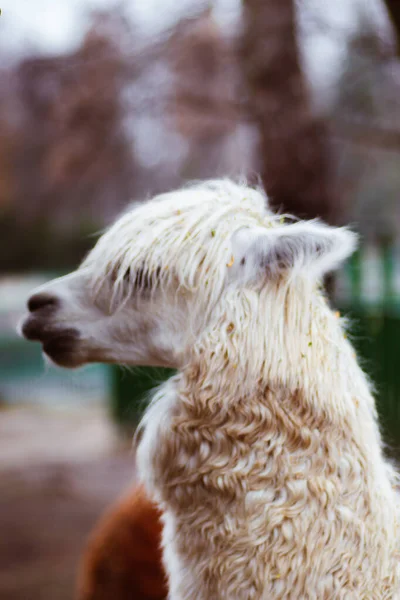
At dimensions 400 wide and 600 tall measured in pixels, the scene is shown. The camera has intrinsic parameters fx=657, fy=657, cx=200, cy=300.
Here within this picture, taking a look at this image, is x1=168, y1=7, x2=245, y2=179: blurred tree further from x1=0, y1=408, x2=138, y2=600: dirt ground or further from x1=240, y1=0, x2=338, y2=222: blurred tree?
x1=0, y1=408, x2=138, y2=600: dirt ground

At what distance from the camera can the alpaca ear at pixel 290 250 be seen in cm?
176

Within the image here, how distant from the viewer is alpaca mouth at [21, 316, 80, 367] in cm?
198

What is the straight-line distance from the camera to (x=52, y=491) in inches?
306

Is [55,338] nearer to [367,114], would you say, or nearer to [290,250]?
[290,250]

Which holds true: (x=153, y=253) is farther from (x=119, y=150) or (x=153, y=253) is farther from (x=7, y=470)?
(x=7, y=470)

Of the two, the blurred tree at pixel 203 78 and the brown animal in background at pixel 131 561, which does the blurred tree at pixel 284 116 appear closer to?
the blurred tree at pixel 203 78

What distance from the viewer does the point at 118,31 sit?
22.5 ft

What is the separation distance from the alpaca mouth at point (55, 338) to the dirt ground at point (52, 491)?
3.61 meters

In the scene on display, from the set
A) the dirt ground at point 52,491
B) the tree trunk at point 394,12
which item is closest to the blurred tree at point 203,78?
the tree trunk at point 394,12

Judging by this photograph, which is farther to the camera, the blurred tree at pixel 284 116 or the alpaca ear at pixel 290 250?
the blurred tree at pixel 284 116

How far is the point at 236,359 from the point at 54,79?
5659 mm

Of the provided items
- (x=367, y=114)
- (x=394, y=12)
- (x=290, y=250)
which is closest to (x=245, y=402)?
(x=290, y=250)

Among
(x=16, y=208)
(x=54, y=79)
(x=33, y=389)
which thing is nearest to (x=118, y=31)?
(x=54, y=79)

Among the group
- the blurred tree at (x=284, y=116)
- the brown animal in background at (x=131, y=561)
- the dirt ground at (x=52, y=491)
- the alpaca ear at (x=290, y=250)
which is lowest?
the dirt ground at (x=52, y=491)
